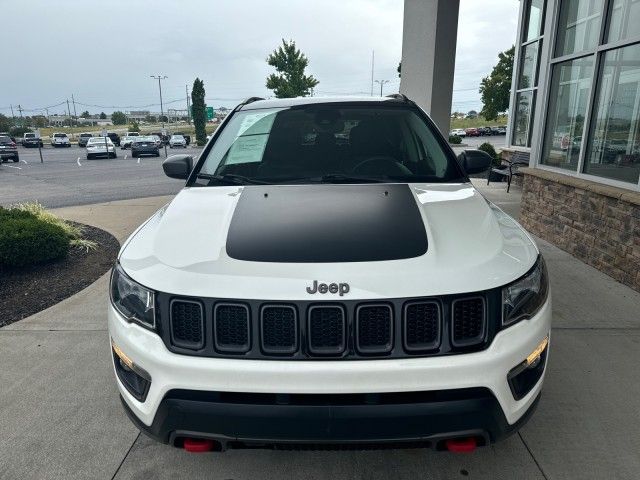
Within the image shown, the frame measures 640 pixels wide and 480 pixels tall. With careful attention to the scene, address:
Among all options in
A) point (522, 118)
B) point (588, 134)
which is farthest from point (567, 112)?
point (522, 118)

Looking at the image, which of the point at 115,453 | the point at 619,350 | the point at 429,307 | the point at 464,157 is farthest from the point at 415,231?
the point at 619,350

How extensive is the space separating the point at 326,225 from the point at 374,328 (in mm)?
565

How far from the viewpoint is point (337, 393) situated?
1.71m

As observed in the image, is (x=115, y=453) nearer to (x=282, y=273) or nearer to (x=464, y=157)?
(x=282, y=273)

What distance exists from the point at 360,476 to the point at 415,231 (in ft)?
3.90

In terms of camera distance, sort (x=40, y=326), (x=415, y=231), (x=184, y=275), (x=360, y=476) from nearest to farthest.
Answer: (x=184, y=275), (x=415, y=231), (x=360, y=476), (x=40, y=326)

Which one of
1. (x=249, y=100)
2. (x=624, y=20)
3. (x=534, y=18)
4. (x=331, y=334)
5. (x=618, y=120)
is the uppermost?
(x=534, y=18)

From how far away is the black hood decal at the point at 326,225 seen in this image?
1916 mm

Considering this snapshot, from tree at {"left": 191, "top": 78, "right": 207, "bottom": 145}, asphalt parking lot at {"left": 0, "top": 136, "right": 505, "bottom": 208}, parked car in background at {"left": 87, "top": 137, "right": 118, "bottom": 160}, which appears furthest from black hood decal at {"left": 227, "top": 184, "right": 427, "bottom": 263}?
Answer: tree at {"left": 191, "top": 78, "right": 207, "bottom": 145}

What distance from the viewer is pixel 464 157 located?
3326 millimetres

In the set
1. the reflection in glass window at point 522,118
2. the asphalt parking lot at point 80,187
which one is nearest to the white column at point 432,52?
the reflection in glass window at point 522,118

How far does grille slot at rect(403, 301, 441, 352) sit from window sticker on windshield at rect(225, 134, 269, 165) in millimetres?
1710

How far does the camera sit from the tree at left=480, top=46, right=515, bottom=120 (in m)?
36.4

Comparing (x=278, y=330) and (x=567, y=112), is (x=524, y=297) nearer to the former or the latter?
(x=278, y=330)
